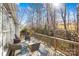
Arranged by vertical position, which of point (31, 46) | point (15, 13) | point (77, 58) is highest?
point (15, 13)

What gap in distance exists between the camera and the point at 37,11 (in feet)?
6.86

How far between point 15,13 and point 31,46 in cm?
43

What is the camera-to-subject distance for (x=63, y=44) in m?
2.08

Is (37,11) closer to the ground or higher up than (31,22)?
higher up

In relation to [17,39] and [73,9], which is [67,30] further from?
[17,39]

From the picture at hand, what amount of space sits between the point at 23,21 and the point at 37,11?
0.20m

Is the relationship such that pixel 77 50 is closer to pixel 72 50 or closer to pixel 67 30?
pixel 72 50

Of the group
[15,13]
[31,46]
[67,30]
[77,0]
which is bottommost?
[31,46]

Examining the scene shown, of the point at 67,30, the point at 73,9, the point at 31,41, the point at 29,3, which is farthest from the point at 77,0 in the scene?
the point at 31,41

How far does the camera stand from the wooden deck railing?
207cm

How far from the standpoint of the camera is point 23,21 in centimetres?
208

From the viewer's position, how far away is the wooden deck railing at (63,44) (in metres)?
2.07

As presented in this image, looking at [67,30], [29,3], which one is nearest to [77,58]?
[67,30]

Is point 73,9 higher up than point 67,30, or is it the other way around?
point 73,9
